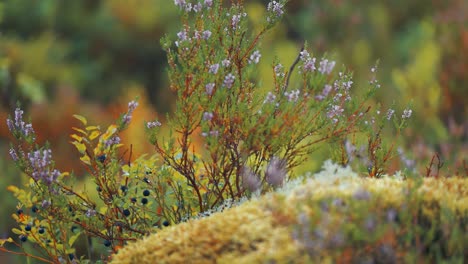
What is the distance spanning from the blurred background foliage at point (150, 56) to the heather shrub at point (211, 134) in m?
4.24

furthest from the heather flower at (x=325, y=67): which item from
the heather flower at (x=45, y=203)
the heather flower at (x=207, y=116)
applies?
the heather flower at (x=45, y=203)

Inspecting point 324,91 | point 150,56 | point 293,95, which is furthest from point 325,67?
point 150,56

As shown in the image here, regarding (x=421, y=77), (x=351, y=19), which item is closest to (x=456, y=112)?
(x=421, y=77)

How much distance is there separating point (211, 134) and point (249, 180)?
1.23 feet

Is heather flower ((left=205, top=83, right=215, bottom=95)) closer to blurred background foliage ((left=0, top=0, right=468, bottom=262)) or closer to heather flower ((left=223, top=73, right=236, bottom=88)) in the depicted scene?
heather flower ((left=223, top=73, right=236, bottom=88))

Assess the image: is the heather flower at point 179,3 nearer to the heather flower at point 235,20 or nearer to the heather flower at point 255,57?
the heather flower at point 235,20

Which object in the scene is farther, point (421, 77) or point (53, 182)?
point (421, 77)

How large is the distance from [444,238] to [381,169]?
132cm

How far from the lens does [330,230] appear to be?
245 centimetres

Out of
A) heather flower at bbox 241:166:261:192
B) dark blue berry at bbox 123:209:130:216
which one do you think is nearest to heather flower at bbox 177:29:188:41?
heather flower at bbox 241:166:261:192

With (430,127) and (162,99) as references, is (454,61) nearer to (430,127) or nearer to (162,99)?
(430,127)

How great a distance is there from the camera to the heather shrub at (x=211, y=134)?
3.30 m

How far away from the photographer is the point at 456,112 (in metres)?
9.84

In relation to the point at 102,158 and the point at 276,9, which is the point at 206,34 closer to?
the point at 276,9
